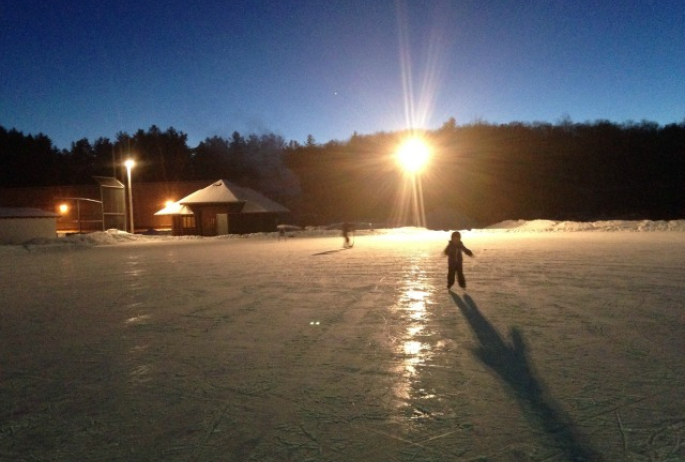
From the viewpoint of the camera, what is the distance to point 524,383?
392 cm

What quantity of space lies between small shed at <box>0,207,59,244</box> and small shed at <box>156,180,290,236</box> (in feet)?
27.8

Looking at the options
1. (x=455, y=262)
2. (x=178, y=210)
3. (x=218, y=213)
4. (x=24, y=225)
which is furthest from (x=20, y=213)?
(x=455, y=262)

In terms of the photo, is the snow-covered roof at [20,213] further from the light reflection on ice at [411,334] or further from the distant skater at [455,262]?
the distant skater at [455,262]

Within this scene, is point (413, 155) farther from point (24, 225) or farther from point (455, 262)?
point (455, 262)

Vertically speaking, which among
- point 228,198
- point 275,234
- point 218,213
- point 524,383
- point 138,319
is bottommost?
point 524,383

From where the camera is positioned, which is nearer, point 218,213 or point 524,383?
point 524,383

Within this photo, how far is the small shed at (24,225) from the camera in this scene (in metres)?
26.8

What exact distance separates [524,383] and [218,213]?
33028mm

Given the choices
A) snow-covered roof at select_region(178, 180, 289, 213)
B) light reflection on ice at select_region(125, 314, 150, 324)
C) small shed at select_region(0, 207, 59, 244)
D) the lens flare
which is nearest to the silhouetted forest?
the lens flare

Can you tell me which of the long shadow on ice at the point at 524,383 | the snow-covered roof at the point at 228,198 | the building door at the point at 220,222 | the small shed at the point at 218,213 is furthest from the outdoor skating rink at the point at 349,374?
the snow-covered roof at the point at 228,198

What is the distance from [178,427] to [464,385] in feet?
7.66

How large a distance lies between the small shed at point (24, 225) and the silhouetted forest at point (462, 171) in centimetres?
2195

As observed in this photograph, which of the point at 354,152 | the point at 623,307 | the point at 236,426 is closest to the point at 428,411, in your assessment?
the point at 236,426

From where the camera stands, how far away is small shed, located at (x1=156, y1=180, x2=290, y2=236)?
34.9 meters
